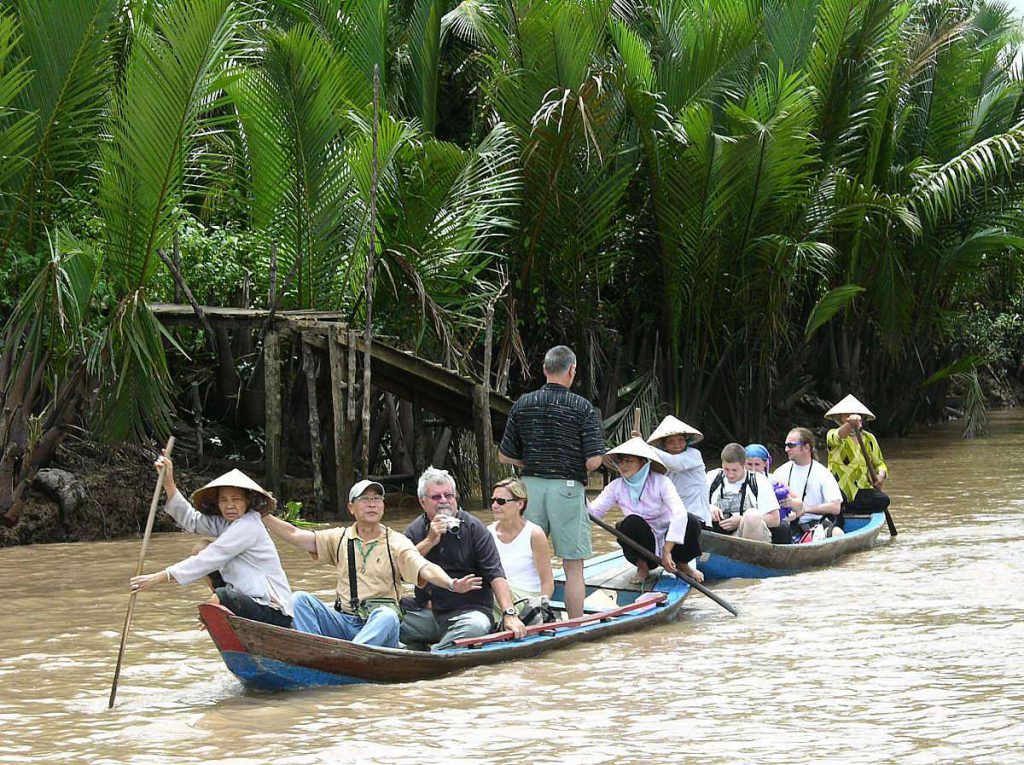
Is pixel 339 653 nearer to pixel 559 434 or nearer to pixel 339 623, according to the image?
pixel 339 623

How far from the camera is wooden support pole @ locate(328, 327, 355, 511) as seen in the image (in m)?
14.2

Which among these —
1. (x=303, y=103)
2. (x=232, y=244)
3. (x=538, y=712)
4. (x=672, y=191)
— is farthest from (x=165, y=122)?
(x=672, y=191)

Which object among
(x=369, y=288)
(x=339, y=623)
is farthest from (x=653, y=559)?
(x=369, y=288)

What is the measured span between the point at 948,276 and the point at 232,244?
13.0 meters

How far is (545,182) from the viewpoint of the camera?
1762 cm

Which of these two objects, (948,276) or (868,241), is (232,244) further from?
(948,276)

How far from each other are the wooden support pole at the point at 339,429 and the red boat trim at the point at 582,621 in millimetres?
5462


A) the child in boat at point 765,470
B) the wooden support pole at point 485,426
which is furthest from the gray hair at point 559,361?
the wooden support pole at point 485,426

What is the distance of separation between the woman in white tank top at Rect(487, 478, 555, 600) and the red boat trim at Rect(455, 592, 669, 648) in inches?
11.1

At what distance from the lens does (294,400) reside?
53.0 feet

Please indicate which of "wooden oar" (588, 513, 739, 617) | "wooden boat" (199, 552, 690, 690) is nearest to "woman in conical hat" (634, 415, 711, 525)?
Answer: "wooden oar" (588, 513, 739, 617)

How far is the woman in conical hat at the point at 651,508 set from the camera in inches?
370

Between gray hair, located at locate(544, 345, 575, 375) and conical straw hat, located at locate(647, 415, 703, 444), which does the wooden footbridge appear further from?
gray hair, located at locate(544, 345, 575, 375)

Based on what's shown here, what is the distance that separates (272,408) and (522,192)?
202 inches
